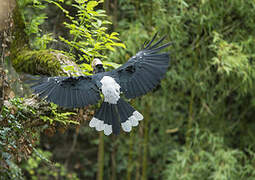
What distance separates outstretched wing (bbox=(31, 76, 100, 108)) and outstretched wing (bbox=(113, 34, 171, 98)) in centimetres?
14

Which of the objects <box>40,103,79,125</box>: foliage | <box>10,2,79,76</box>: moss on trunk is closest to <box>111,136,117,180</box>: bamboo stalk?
<box>10,2,79,76</box>: moss on trunk

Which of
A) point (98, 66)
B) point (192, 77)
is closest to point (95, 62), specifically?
point (98, 66)

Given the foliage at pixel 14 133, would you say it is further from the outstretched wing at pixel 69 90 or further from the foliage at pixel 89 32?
the foliage at pixel 89 32

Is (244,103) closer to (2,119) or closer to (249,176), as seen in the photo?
(249,176)

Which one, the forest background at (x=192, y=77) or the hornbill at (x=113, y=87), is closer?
the hornbill at (x=113, y=87)

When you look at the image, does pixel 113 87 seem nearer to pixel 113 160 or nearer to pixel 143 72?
pixel 143 72

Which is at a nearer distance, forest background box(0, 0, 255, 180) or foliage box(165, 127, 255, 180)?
forest background box(0, 0, 255, 180)

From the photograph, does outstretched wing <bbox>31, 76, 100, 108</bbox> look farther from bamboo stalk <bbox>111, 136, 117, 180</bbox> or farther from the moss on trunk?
bamboo stalk <bbox>111, 136, 117, 180</bbox>

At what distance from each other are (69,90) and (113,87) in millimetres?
201

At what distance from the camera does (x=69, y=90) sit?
1646 millimetres

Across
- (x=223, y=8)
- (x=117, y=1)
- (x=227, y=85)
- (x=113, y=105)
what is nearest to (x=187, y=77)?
(x=227, y=85)

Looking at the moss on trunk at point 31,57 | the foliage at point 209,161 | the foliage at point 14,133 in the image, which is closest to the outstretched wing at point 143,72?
the moss on trunk at point 31,57

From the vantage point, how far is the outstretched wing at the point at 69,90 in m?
1.61

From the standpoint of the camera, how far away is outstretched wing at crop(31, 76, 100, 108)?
161 cm
